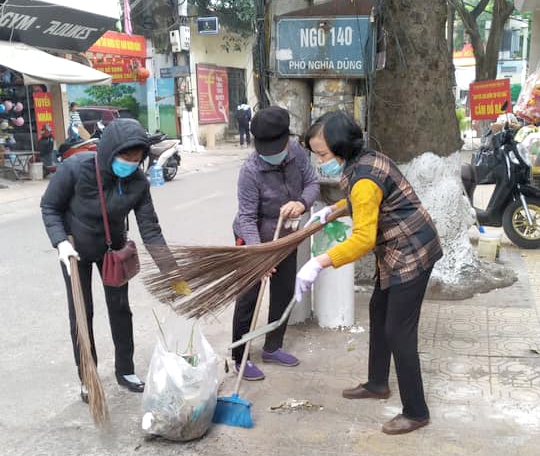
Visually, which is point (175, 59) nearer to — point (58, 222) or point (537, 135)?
point (537, 135)

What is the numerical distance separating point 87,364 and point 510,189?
16.2 feet

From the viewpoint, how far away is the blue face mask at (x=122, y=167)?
10.0 feet

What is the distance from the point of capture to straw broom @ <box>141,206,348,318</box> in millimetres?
3002

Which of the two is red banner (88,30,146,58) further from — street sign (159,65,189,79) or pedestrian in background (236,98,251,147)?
pedestrian in background (236,98,251,147)

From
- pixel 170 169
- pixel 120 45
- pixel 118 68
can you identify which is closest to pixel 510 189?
pixel 170 169

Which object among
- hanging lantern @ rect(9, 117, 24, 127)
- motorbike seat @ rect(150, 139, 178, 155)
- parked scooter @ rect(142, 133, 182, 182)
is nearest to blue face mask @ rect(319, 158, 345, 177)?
parked scooter @ rect(142, 133, 182, 182)

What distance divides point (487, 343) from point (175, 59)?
16657 mm

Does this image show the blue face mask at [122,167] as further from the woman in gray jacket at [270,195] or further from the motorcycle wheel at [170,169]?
the motorcycle wheel at [170,169]

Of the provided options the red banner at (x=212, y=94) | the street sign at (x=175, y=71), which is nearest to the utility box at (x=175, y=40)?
the street sign at (x=175, y=71)

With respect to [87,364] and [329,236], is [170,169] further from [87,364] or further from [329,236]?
[87,364]

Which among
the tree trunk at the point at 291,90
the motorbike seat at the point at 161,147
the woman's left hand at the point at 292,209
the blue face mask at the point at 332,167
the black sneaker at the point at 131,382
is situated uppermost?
the tree trunk at the point at 291,90

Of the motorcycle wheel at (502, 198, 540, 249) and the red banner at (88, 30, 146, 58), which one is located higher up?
the red banner at (88, 30, 146, 58)

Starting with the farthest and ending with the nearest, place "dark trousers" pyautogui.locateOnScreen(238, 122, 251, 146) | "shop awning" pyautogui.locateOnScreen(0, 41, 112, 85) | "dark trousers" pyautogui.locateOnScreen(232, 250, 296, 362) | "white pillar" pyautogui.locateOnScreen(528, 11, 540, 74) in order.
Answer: "dark trousers" pyautogui.locateOnScreen(238, 122, 251, 146), "white pillar" pyautogui.locateOnScreen(528, 11, 540, 74), "shop awning" pyautogui.locateOnScreen(0, 41, 112, 85), "dark trousers" pyautogui.locateOnScreen(232, 250, 296, 362)

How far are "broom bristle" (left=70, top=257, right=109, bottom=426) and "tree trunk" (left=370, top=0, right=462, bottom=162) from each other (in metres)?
2.71
